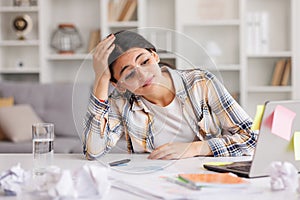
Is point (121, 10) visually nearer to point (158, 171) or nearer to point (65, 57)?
point (65, 57)

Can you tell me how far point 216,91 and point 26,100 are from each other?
9.85ft

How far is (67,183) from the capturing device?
3.60ft

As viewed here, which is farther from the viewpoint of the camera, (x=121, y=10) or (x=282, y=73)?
(x=121, y=10)

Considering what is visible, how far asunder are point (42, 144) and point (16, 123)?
2.60 metres

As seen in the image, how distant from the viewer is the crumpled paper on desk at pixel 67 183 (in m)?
1.10

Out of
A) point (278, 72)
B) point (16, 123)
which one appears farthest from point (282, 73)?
point (16, 123)

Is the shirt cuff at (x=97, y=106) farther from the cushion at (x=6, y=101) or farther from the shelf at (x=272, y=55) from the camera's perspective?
the shelf at (x=272, y=55)

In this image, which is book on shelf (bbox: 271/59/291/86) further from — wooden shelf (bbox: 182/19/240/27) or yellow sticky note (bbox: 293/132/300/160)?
yellow sticky note (bbox: 293/132/300/160)

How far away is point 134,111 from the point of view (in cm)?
151

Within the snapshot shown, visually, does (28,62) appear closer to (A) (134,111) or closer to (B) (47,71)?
(B) (47,71)

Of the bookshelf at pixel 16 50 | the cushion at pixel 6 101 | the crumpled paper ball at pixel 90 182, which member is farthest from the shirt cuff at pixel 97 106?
the bookshelf at pixel 16 50

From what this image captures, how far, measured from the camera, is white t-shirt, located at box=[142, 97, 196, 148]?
4.93 feet

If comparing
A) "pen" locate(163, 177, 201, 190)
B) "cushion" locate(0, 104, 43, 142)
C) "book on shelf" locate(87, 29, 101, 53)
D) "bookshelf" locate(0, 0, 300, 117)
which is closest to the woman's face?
"pen" locate(163, 177, 201, 190)

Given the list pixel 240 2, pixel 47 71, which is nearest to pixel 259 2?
pixel 240 2
